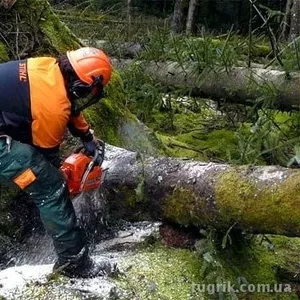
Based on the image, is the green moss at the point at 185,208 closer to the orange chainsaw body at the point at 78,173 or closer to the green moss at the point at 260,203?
the green moss at the point at 260,203

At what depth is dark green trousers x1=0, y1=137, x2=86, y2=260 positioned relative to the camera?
145 inches

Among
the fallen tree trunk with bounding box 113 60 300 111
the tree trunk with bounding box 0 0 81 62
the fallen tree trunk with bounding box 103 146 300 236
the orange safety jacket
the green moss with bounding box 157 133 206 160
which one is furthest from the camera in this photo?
the green moss with bounding box 157 133 206 160

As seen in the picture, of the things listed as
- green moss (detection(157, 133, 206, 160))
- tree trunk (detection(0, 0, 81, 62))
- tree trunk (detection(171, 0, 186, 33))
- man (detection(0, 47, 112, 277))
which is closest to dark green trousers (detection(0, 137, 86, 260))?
man (detection(0, 47, 112, 277))

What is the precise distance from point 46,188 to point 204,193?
1092 mm

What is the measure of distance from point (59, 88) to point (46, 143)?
382mm

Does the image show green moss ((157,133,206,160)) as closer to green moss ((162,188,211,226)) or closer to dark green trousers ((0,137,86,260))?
green moss ((162,188,211,226))

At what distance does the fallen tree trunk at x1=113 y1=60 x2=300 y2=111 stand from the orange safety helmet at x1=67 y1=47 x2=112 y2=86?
2.06 m

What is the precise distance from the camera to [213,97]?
23.1 feet

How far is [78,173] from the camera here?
4.00 metres

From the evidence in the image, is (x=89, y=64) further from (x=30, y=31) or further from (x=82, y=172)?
(x=30, y=31)

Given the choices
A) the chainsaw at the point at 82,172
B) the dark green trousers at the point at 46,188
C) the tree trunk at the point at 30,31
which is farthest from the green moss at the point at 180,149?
the dark green trousers at the point at 46,188

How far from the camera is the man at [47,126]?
3.63m

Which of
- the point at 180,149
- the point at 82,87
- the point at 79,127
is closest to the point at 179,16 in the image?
the point at 180,149

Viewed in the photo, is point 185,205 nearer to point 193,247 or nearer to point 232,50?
point 193,247
